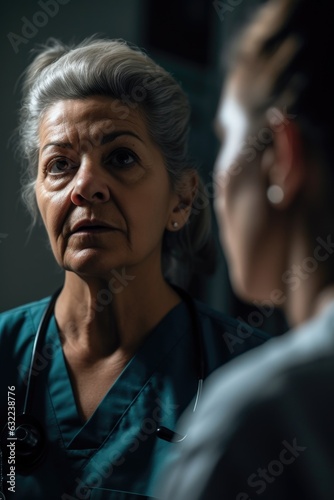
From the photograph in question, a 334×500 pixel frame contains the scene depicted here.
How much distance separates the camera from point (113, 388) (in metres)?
0.80

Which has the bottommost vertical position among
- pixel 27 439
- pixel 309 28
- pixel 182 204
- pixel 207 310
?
pixel 27 439

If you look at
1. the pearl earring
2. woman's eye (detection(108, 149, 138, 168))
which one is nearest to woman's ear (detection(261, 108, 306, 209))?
the pearl earring

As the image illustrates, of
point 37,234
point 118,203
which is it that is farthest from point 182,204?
point 37,234

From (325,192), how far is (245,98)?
0.10 m

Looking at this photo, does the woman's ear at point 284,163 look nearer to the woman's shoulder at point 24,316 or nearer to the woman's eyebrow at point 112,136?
the woman's eyebrow at point 112,136

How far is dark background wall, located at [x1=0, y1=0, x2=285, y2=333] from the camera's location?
0.82m

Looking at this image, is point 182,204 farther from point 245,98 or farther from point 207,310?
point 245,98

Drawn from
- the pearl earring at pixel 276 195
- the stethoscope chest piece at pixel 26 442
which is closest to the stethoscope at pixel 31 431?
the stethoscope chest piece at pixel 26 442

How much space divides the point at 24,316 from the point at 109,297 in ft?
0.38

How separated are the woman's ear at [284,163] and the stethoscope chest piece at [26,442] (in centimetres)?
40

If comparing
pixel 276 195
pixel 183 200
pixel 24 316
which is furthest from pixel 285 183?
pixel 24 316

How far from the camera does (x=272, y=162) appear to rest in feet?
1.85

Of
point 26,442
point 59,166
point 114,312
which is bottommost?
point 26,442

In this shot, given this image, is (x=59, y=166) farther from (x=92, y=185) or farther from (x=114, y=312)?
(x=114, y=312)
